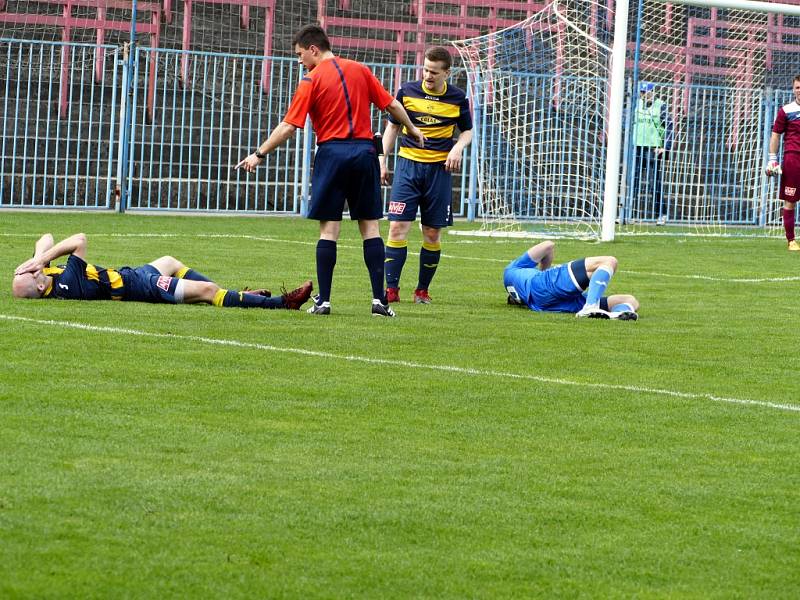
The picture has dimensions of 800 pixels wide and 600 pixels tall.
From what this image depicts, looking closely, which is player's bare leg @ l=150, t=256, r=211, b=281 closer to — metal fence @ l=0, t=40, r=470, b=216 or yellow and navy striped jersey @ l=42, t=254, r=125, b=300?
yellow and navy striped jersey @ l=42, t=254, r=125, b=300

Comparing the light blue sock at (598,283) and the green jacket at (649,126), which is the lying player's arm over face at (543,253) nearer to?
the light blue sock at (598,283)

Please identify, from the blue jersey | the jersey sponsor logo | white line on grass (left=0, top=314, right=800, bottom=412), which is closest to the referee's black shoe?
the blue jersey

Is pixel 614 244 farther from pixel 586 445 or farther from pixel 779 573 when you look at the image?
pixel 779 573

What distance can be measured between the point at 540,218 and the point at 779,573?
62.5 feet

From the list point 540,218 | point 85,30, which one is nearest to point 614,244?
point 540,218

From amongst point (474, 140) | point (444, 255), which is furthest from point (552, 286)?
point (474, 140)

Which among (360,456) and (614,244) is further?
(614,244)

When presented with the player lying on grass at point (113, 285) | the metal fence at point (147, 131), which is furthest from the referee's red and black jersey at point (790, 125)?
the player lying on grass at point (113, 285)

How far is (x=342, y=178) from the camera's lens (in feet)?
34.7

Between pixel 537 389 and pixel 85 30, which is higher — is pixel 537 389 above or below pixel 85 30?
below

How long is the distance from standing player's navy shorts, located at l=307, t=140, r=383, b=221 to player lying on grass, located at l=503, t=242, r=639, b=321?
1.42m

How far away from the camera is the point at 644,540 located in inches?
190

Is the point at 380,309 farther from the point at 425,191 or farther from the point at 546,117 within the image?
the point at 546,117

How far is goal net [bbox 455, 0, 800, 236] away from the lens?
74.1ft
